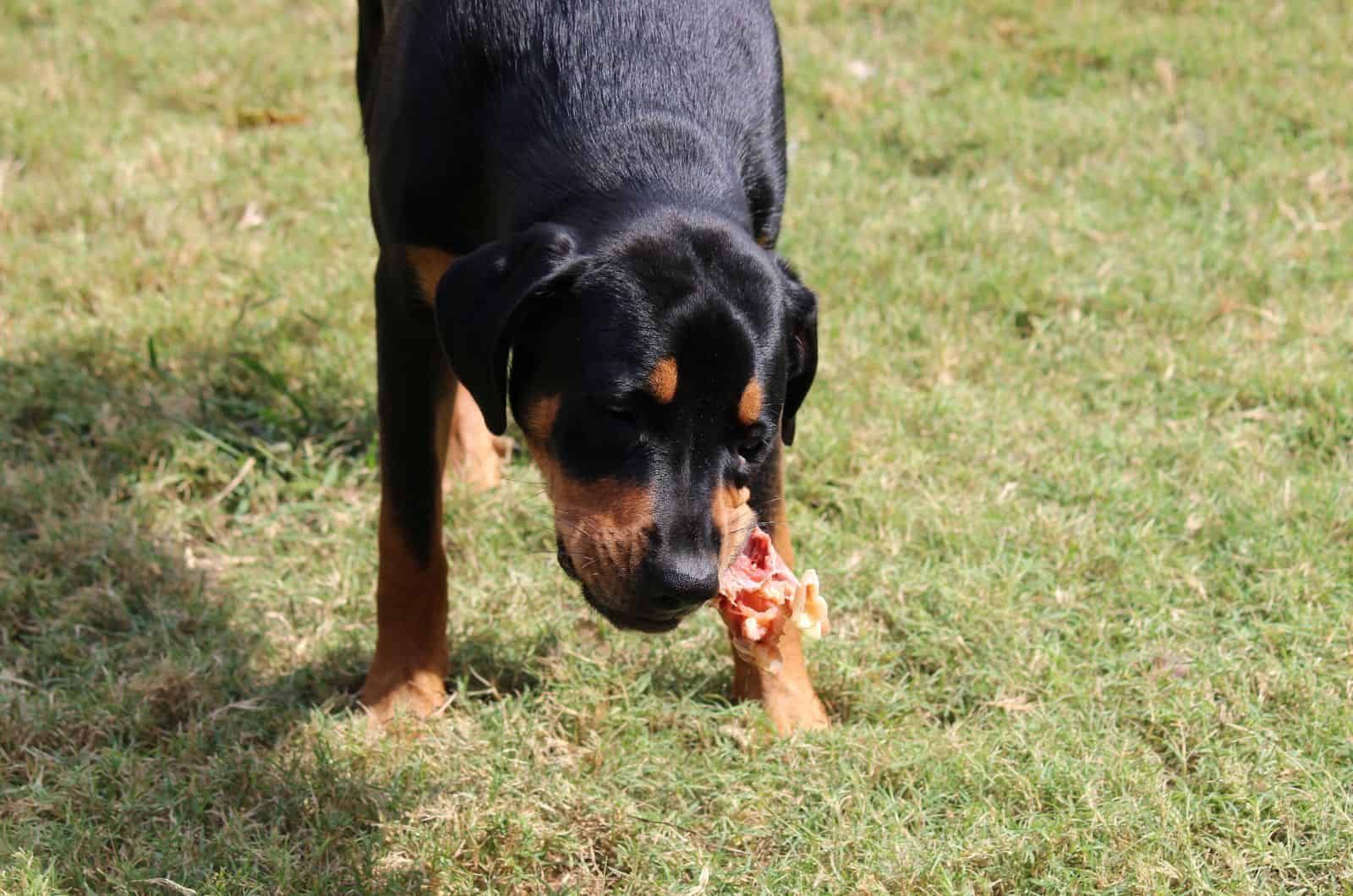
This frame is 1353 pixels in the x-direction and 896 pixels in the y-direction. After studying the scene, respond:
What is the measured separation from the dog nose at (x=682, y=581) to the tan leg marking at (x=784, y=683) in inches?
29.2

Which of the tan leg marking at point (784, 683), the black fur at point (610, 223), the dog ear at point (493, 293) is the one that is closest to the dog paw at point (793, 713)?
the tan leg marking at point (784, 683)

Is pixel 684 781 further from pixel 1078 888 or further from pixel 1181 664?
pixel 1181 664

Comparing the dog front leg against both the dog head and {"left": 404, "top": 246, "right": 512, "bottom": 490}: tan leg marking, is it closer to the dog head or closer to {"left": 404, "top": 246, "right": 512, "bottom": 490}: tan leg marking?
the dog head

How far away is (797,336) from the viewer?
301 centimetres

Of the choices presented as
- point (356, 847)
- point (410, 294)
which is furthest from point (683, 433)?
point (356, 847)

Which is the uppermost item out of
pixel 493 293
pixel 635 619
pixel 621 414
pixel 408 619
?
pixel 493 293

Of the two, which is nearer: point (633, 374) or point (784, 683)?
point (633, 374)

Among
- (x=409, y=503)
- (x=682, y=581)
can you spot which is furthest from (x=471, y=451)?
(x=682, y=581)

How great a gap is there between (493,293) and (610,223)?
28cm

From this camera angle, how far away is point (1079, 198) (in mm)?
5719

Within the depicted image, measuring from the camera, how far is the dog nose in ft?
8.64

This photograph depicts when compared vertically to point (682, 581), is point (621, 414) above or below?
above

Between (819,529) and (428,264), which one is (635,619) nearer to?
(428,264)

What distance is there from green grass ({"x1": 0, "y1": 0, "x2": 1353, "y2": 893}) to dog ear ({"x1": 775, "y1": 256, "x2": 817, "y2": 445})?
838 millimetres
